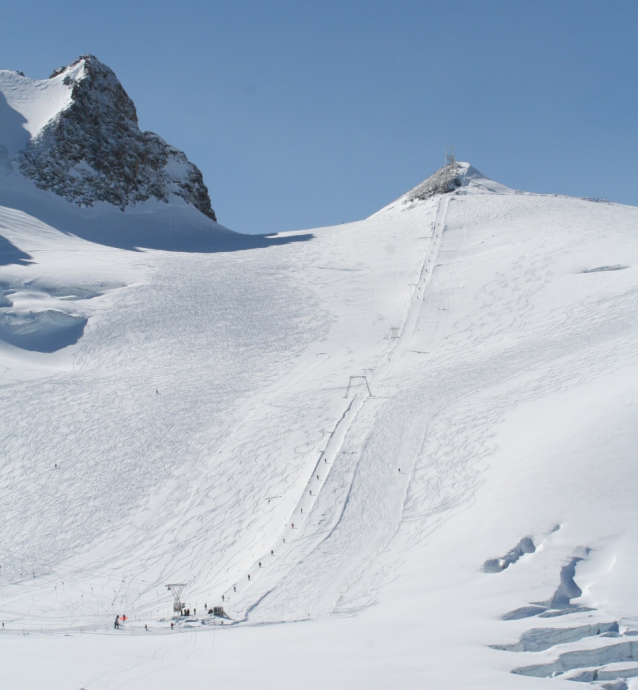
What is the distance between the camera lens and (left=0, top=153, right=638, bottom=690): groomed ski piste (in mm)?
11227

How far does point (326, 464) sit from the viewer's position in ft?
66.6

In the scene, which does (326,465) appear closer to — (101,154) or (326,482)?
(326,482)

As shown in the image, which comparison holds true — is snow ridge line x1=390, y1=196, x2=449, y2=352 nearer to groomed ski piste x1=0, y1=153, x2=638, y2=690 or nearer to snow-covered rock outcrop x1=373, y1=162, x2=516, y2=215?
groomed ski piste x1=0, y1=153, x2=638, y2=690

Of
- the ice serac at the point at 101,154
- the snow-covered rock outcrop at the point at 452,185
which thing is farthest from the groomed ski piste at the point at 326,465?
the snow-covered rock outcrop at the point at 452,185

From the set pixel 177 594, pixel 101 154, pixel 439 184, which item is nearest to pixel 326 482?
pixel 177 594

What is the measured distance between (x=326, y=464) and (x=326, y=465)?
65mm

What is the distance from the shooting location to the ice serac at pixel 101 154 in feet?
170

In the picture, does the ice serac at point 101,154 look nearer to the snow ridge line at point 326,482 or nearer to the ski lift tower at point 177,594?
the snow ridge line at point 326,482

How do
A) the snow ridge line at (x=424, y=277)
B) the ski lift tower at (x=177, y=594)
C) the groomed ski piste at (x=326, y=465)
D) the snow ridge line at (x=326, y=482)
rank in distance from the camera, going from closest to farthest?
the groomed ski piste at (x=326, y=465), the ski lift tower at (x=177, y=594), the snow ridge line at (x=326, y=482), the snow ridge line at (x=424, y=277)

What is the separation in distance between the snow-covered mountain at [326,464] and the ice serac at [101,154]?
38.9 feet

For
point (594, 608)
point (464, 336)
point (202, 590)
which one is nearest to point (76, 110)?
point (464, 336)

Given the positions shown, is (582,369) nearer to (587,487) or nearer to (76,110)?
(587,487)

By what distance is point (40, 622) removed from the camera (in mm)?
14289

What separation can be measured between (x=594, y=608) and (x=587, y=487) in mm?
4061
